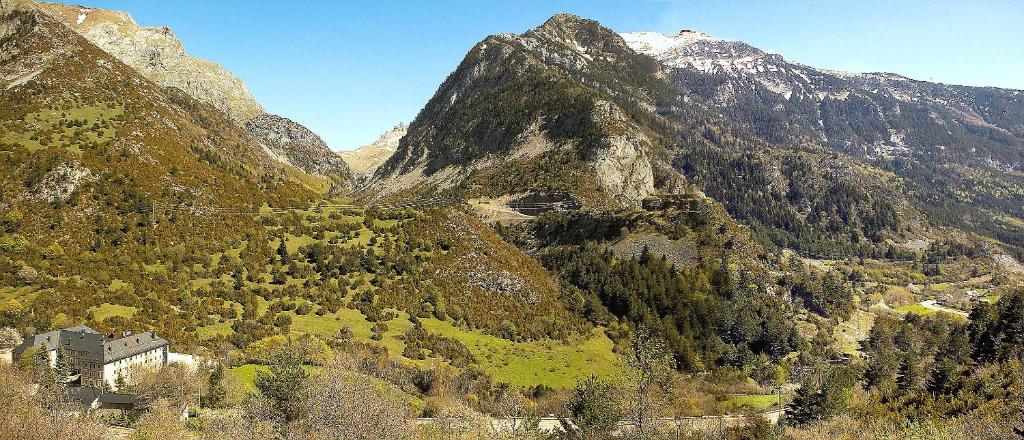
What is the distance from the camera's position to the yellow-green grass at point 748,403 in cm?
6284

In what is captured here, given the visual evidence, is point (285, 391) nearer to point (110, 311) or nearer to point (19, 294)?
point (110, 311)

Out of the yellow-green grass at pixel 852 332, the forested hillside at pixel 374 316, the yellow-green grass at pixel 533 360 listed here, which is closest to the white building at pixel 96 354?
the forested hillside at pixel 374 316

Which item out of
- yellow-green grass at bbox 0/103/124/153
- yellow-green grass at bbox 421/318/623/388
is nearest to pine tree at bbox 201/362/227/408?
yellow-green grass at bbox 421/318/623/388

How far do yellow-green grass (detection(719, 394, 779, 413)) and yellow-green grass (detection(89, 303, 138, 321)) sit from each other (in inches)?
2273

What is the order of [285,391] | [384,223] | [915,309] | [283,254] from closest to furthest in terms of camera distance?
[285,391] < [283,254] < [384,223] < [915,309]

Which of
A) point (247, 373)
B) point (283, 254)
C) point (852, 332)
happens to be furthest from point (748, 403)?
point (852, 332)

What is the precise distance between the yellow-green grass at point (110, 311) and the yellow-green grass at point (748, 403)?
189 feet

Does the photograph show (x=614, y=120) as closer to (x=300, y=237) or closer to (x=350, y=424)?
(x=300, y=237)

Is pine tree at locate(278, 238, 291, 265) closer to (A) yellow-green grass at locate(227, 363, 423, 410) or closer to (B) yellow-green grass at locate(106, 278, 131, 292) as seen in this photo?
(B) yellow-green grass at locate(106, 278, 131, 292)

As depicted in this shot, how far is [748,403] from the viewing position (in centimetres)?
6700

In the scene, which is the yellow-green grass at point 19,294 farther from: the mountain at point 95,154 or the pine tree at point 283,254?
the pine tree at point 283,254

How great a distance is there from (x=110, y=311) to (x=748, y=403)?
65513 mm

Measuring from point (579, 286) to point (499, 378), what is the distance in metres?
36.9

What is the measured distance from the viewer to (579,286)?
95000 millimetres
